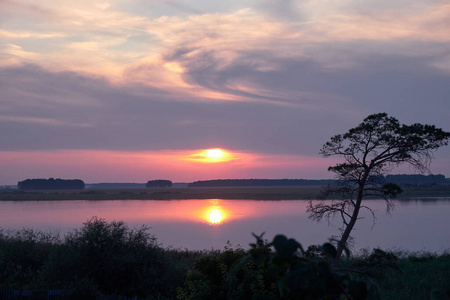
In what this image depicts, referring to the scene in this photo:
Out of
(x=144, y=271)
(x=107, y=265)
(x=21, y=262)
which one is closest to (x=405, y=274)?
(x=144, y=271)

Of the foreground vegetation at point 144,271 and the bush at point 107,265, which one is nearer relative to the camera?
the foreground vegetation at point 144,271

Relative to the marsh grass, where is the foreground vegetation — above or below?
above

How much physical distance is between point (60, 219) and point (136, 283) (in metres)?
48.0

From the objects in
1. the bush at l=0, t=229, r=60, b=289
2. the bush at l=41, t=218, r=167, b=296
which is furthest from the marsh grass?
the bush at l=0, t=229, r=60, b=289

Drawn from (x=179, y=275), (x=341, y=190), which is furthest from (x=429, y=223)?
(x=179, y=275)

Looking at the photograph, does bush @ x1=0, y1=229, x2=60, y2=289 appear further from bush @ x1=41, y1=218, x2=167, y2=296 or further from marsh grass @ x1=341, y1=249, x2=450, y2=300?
marsh grass @ x1=341, y1=249, x2=450, y2=300

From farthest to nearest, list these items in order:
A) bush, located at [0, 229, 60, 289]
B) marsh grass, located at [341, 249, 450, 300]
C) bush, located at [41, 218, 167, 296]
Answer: bush, located at [0, 229, 60, 289] → marsh grass, located at [341, 249, 450, 300] → bush, located at [41, 218, 167, 296]

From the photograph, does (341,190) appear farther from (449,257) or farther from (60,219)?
(60,219)

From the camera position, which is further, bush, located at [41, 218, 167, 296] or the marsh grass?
the marsh grass

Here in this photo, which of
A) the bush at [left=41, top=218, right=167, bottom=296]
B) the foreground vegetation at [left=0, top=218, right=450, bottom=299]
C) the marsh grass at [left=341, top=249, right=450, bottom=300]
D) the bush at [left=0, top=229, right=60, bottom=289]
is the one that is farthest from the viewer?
the bush at [left=0, top=229, right=60, bottom=289]

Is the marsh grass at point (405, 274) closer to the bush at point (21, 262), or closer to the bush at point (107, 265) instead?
the bush at point (107, 265)

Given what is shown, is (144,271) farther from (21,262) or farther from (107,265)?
(21,262)

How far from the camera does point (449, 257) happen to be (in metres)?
24.9

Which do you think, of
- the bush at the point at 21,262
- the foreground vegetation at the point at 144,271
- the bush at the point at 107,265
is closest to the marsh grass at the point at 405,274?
the foreground vegetation at the point at 144,271
